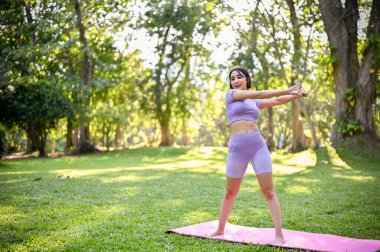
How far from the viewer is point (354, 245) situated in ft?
15.1

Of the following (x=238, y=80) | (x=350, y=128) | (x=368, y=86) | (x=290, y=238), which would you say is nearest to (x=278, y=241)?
(x=290, y=238)

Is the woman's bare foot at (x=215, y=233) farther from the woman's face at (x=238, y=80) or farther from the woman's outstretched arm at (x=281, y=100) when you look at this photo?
the woman's face at (x=238, y=80)

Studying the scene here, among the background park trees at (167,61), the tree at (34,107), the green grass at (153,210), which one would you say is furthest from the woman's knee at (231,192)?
the tree at (34,107)

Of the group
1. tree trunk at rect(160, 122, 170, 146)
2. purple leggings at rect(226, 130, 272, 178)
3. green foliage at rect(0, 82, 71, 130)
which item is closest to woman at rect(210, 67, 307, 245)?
purple leggings at rect(226, 130, 272, 178)

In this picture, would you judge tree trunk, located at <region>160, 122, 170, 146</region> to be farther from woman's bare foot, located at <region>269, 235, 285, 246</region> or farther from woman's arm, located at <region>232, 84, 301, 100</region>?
woman's bare foot, located at <region>269, 235, 285, 246</region>

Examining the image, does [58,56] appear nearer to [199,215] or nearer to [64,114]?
[64,114]

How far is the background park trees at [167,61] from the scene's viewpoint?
1706 cm

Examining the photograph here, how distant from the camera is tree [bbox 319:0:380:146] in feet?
55.2

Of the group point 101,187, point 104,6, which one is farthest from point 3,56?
point 101,187

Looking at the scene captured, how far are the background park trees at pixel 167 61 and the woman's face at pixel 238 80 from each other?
35.9 feet

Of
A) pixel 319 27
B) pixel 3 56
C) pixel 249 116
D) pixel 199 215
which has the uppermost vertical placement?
pixel 319 27

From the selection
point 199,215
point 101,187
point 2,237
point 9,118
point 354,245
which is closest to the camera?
point 354,245

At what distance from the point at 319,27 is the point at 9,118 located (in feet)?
59.2

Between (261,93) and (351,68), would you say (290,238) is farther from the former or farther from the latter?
(351,68)
